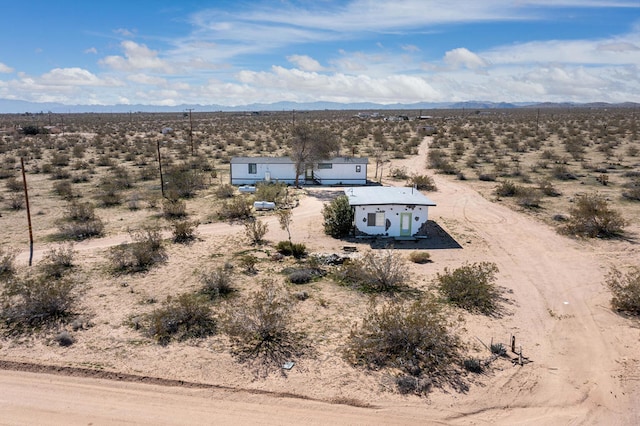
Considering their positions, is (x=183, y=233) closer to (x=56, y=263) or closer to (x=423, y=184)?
(x=56, y=263)

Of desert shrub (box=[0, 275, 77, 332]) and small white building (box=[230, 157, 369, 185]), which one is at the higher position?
small white building (box=[230, 157, 369, 185])

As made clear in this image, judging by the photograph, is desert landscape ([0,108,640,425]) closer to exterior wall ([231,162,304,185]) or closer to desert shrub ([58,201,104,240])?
desert shrub ([58,201,104,240])

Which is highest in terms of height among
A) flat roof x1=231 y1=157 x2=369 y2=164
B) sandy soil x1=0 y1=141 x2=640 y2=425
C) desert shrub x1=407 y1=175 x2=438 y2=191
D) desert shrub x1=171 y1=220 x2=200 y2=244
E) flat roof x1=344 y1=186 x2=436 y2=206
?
flat roof x1=231 y1=157 x2=369 y2=164

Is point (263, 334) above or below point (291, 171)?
below

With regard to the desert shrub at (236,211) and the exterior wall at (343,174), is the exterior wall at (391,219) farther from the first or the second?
the exterior wall at (343,174)

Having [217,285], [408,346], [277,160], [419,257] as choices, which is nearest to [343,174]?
[277,160]

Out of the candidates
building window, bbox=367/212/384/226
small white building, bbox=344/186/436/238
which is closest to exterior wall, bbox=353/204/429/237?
small white building, bbox=344/186/436/238

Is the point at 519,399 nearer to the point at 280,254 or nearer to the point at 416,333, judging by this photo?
the point at 416,333
